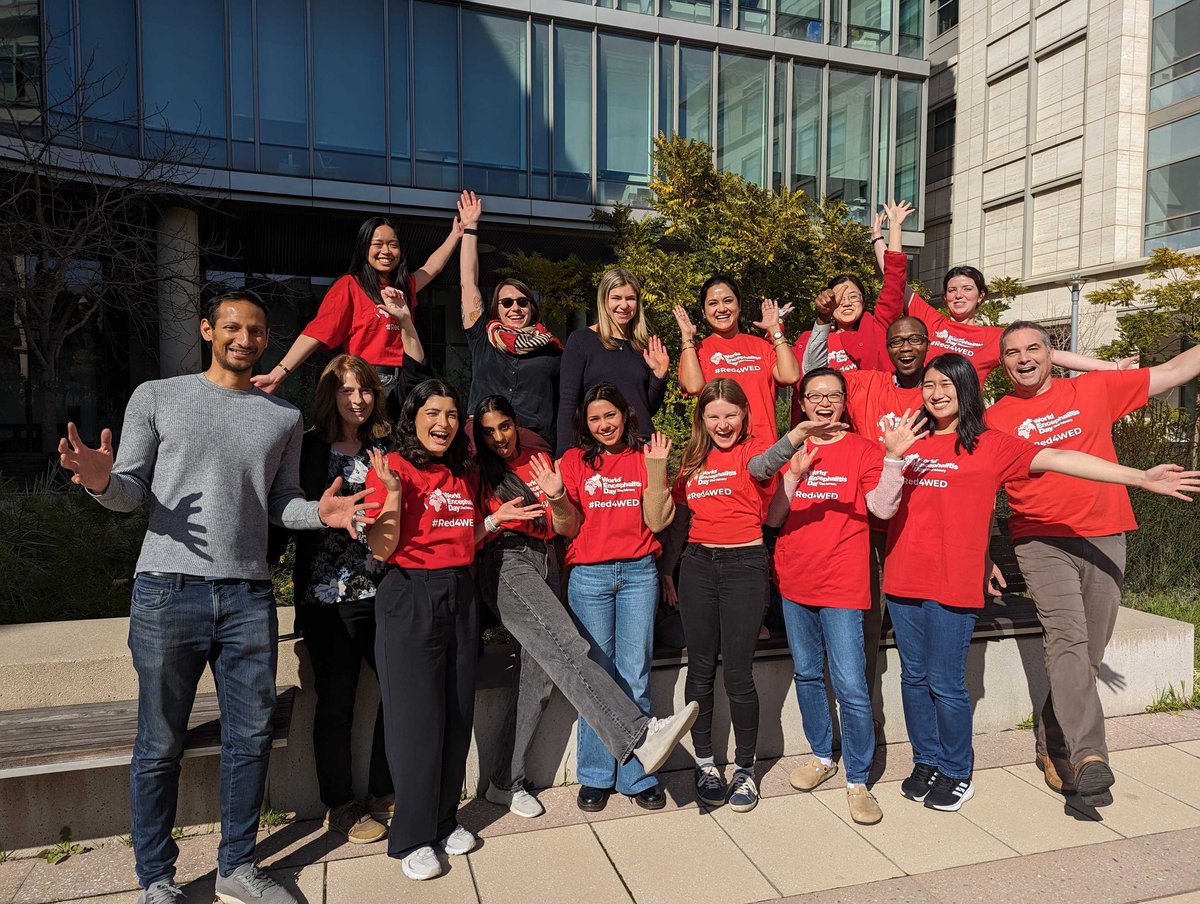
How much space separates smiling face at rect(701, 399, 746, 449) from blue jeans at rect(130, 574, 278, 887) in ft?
6.96

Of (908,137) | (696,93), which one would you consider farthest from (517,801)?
(908,137)

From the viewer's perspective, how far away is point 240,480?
119 inches

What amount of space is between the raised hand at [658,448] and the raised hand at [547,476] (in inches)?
17.1

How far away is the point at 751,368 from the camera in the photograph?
4.62m

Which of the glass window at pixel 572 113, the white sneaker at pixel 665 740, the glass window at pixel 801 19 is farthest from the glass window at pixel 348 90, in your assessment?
the white sneaker at pixel 665 740

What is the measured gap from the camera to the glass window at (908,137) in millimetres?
19125

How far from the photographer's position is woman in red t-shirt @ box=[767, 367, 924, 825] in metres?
3.74

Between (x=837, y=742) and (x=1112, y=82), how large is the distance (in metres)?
23.7

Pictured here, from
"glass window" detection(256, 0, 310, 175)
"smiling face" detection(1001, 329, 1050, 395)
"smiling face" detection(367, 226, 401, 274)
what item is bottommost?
"smiling face" detection(1001, 329, 1050, 395)

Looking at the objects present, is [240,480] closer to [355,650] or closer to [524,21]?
[355,650]

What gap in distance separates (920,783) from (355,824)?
271cm

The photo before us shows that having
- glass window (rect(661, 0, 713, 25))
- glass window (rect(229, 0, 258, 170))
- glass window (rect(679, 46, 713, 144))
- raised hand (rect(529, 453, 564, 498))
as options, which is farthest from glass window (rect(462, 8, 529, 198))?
raised hand (rect(529, 453, 564, 498))

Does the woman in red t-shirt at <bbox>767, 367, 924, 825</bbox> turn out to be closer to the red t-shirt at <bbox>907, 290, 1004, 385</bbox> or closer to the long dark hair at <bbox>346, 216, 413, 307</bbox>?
the red t-shirt at <bbox>907, 290, 1004, 385</bbox>

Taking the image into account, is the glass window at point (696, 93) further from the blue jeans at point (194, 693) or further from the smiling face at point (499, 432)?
the blue jeans at point (194, 693)
